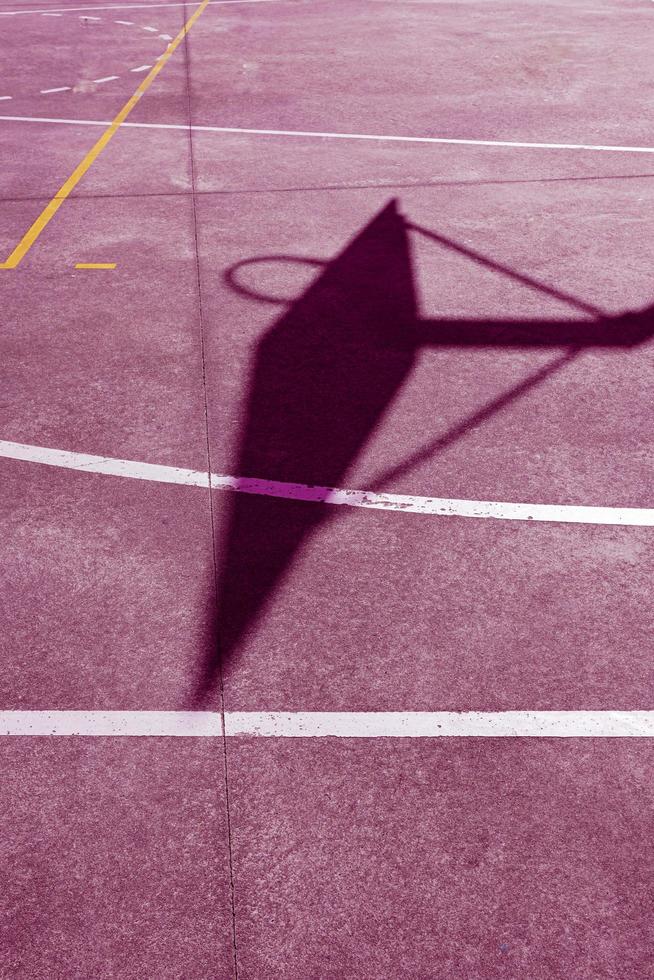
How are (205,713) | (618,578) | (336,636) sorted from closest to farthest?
(205,713) → (336,636) → (618,578)

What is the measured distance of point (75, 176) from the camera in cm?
978

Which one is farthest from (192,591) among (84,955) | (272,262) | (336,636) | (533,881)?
(272,262)

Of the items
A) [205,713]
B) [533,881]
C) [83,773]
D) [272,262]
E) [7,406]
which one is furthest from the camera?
[272,262]

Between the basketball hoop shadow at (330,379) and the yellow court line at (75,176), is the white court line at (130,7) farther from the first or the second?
the basketball hoop shadow at (330,379)

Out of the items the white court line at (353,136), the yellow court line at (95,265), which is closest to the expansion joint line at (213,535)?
the white court line at (353,136)

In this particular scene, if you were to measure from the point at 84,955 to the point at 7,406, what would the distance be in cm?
382

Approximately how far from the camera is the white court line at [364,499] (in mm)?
4988

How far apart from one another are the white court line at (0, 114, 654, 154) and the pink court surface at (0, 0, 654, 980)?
525 millimetres

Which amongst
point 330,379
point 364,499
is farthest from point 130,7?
point 364,499

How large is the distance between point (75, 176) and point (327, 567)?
6984 millimetres

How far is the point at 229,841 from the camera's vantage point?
3389mm

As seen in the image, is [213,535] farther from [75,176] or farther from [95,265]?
[75,176]

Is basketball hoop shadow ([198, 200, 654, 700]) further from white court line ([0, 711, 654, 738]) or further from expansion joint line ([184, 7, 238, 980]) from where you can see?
white court line ([0, 711, 654, 738])

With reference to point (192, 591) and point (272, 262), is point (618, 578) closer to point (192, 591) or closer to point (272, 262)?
point (192, 591)
